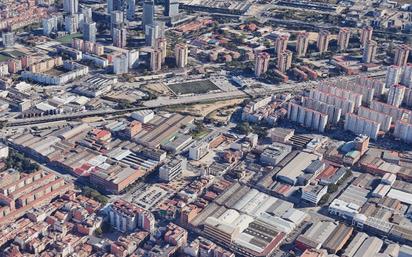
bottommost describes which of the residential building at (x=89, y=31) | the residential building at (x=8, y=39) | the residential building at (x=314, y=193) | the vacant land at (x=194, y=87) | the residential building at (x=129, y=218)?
the residential building at (x=129, y=218)

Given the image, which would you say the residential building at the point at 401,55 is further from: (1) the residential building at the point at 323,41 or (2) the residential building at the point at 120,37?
(2) the residential building at the point at 120,37

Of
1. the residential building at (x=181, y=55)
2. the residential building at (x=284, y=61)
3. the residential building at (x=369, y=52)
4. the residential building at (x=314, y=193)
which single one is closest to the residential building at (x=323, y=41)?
the residential building at (x=369, y=52)

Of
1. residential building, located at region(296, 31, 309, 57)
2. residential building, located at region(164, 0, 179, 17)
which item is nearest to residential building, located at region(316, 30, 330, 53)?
residential building, located at region(296, 31, 309, 57)

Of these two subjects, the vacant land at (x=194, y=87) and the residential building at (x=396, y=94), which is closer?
the residential building at (x=396, y=94)

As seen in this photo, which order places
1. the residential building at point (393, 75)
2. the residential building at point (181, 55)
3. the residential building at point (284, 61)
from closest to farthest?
the residential building at point (393, 75) < the residential building at point (284, 61) < the residential building at point (181, 55)

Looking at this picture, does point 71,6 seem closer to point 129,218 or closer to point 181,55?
point 181,55

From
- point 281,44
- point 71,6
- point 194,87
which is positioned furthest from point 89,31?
point 281,44

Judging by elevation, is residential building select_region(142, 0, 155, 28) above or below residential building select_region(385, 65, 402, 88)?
above

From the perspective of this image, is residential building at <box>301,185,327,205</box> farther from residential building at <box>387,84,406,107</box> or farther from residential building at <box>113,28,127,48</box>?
residential building at <box>113,28,127,48</box>

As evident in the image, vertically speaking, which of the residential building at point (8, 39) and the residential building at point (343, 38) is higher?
the residential building at point (343, 38)
